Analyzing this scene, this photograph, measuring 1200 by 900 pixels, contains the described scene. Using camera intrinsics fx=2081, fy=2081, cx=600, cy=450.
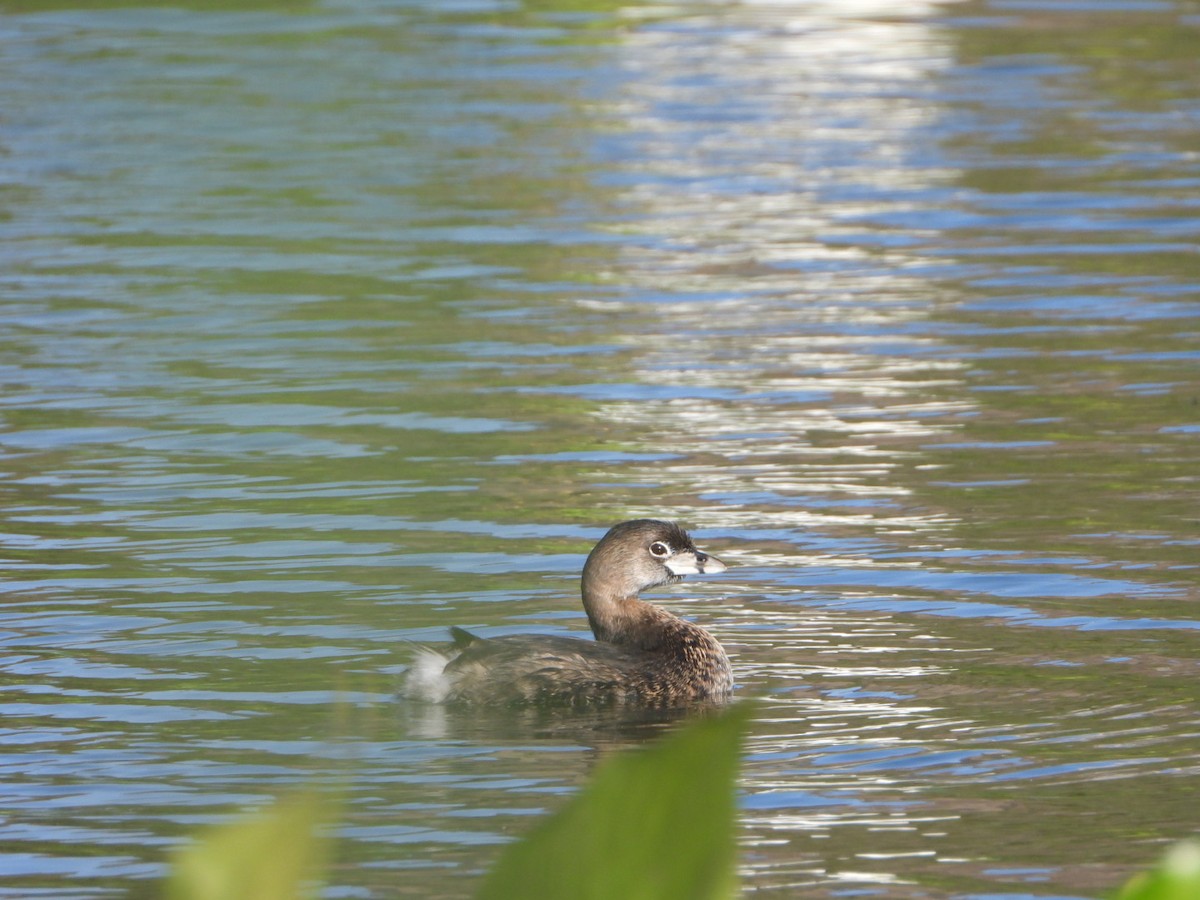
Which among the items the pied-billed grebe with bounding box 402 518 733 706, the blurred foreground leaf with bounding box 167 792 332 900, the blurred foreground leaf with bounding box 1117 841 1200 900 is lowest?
the pied-billed grebe with bounding box 402 518 733 706

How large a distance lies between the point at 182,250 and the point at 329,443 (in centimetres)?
581

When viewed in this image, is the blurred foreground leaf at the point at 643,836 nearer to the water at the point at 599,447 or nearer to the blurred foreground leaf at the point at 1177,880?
the water at the point at 599,447

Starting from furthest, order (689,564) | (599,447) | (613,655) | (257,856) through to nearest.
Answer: (599,447)
(689,564)
(613,655)
(257,856)

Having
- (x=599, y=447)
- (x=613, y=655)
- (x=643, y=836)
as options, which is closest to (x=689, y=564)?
(x=613, y=655)

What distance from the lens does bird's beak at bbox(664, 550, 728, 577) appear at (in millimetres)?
7918

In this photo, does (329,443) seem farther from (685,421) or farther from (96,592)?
(96,592)

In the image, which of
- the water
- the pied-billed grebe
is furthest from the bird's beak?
the water

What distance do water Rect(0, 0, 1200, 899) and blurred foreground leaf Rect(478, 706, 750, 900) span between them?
113 mm

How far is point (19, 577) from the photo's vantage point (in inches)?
344

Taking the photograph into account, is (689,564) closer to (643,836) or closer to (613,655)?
(613,655)

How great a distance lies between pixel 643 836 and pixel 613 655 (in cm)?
632

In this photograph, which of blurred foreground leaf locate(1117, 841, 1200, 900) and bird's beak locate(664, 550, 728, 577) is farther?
bird's beak locate(664, 550, 728, 577)

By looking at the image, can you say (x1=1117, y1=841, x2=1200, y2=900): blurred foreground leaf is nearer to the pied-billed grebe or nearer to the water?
the water

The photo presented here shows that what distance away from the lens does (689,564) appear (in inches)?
313
